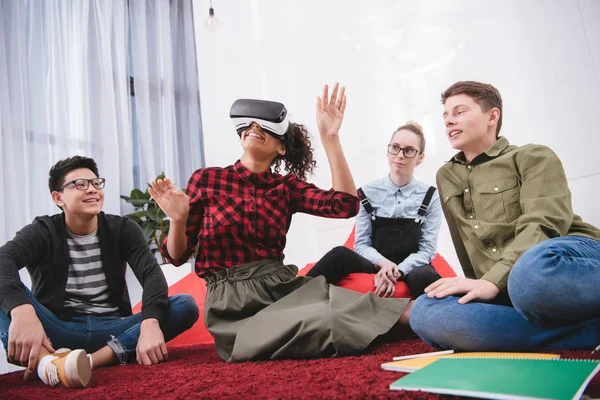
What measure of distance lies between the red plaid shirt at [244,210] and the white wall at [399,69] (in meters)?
1.22

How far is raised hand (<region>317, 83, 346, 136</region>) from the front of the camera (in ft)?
4.54

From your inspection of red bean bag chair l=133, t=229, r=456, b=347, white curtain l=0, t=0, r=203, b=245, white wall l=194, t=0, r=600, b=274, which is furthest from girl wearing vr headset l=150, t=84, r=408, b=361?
white curtain l=0, t=0, r=203, b=245

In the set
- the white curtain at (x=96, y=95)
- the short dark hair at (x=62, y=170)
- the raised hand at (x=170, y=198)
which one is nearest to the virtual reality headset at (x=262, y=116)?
the raised hand at (x=170, y=198)

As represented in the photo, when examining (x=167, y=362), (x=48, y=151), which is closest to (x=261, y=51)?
(x=48, y=151)

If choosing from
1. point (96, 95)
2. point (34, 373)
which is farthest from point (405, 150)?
point (96, 95)

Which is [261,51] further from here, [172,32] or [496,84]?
[496,84]

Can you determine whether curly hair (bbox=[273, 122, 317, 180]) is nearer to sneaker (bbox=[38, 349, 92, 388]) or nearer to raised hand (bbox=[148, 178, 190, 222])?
raised hand (bbox=[148, 178, 190, 222])

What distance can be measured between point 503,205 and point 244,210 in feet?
2.29

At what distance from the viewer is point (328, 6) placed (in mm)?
3031

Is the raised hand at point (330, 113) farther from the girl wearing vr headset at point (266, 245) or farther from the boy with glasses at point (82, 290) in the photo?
the boy with glasses at point (82, 290)

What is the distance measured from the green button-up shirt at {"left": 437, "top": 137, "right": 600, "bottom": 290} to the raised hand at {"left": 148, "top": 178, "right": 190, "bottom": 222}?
0.75 meters

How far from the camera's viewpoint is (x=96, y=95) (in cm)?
293

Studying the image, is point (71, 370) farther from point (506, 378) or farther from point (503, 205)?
point (503, 205)

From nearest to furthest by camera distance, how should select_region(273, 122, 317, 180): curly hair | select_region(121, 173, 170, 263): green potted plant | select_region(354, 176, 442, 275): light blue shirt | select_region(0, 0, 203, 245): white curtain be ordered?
select_region(273, 122, 317, 180): curly hair < select_region(354, 176, 442, 275): light blue shirt < select_region(0, 0, 203, 245): white curtain < select_region(121, 173, 170, 263): green potted plant
